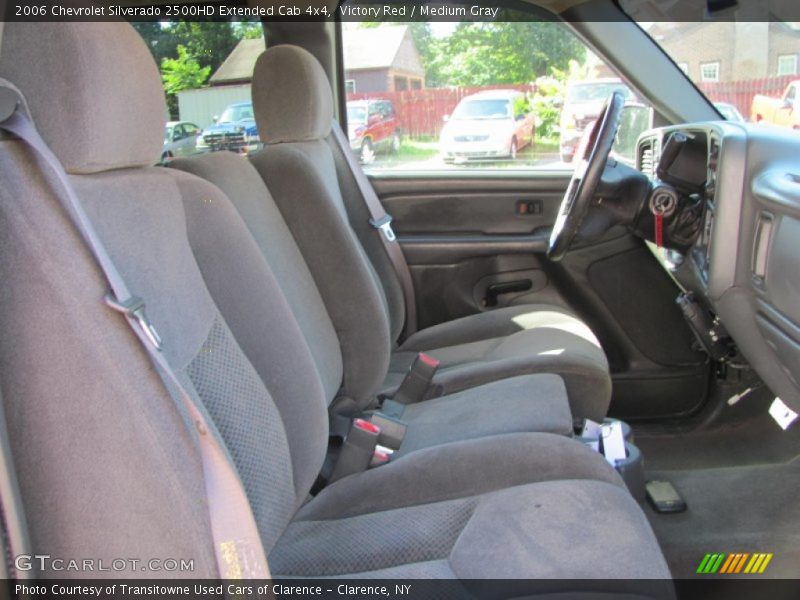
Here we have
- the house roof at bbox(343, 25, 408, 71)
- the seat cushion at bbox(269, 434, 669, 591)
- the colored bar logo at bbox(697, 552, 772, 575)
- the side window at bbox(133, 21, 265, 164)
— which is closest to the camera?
the seat cushion at bbox(269, 434, 669, 591)

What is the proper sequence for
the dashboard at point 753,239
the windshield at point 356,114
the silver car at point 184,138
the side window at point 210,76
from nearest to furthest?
the dashboard at point 753,239 < the silver car at point 184,138 < the side window at point 210,76 < the windshield at point 356,114

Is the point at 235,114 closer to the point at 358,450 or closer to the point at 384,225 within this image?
the point at 384,225

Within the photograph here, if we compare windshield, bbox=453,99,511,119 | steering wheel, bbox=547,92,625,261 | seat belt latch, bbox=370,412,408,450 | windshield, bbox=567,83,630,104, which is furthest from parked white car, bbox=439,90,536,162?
seat belt latch, bbox=370,412,408,450

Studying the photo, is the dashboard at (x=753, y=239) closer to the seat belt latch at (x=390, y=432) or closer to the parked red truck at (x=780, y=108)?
the parked red truck at (x=780, y=108)

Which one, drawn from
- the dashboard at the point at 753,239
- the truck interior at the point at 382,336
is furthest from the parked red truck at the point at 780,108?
the dashboard at the point at 753,239

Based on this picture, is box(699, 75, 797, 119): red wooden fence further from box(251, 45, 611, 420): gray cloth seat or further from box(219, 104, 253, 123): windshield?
box(219, 104, 253, 123): windshield

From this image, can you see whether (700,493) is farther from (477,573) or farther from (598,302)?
(477,573)

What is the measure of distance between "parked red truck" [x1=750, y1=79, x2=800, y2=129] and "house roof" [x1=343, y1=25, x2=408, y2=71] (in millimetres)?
1062

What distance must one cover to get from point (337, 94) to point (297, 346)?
1570mm

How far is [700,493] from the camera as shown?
1.96m

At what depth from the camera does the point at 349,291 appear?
1.82m

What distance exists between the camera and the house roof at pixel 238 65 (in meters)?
2.26

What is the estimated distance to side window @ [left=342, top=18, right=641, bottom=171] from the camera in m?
2.46

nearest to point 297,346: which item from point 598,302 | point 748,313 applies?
point 748,313
